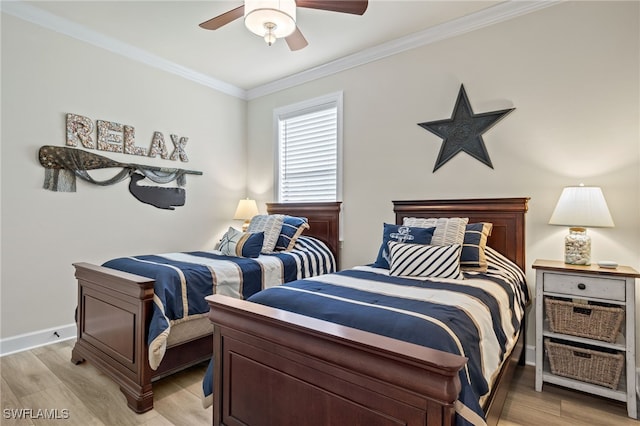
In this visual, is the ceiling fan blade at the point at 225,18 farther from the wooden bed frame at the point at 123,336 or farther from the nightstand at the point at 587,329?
the nightstand at the point at 587,329

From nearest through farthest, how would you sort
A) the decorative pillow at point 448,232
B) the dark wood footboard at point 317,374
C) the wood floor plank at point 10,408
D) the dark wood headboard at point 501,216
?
the dark wood footboard at point 317,374 → the wood floor plank at point 10,408 → the decorative pillow at point 448,232 → the dark wood headboard at point 501,216

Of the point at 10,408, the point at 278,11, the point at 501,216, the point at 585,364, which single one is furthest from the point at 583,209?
the point at 10,408

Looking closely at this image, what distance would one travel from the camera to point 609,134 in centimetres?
235

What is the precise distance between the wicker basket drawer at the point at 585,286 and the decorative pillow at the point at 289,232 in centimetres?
215

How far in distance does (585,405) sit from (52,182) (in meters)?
4.32

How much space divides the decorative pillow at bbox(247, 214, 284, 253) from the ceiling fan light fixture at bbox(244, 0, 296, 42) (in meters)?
1.79

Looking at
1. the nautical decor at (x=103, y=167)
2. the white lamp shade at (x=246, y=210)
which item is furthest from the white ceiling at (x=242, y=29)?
the white lamp shade at (x=246, y=210)

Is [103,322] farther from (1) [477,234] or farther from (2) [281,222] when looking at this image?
(1) [477,234]

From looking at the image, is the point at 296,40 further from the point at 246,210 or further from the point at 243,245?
the point at 246,210

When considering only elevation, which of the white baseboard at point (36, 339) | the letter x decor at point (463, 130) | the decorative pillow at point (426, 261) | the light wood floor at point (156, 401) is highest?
the letter x decor at point (463, 130)

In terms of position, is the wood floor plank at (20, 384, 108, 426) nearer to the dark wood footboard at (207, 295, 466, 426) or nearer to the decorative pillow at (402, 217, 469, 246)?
the dark wood footboard at (207, 295, 466, 426)

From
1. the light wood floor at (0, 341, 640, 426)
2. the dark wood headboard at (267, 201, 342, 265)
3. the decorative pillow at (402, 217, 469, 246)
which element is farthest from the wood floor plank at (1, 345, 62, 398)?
the decorative pillow at (402, 217, 469, 246)

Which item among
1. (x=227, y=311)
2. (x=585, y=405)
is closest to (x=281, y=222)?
(x=227, y=311)

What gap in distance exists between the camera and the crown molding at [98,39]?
2789mm
